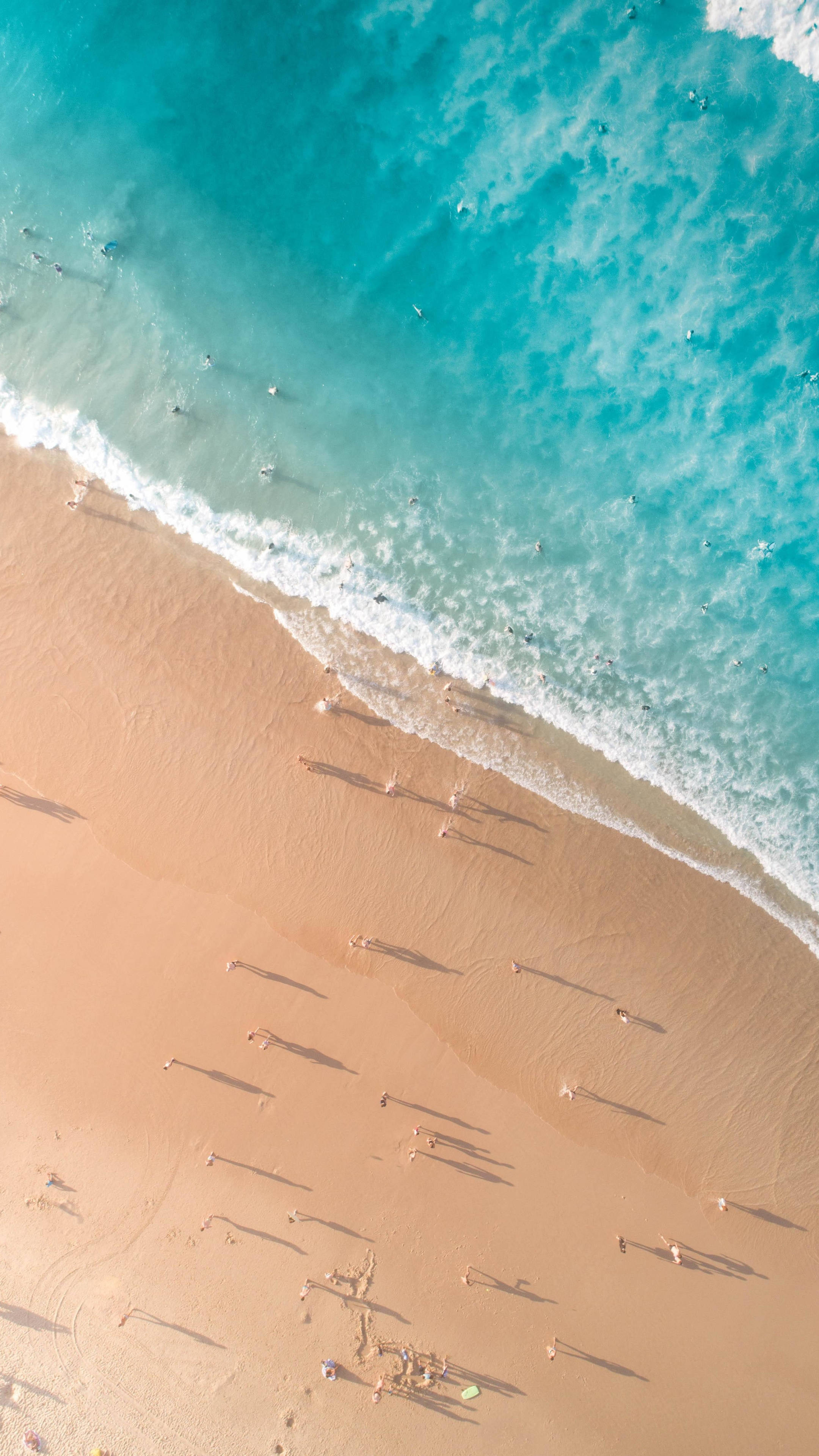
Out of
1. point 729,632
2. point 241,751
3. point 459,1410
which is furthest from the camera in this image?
point 729,632

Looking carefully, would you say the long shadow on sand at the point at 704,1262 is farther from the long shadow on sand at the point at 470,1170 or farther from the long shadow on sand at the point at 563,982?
the long shadow on sand at the point at 563,982

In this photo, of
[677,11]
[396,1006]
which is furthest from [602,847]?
[677,11]

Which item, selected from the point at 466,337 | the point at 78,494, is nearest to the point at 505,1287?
the point at 78,494

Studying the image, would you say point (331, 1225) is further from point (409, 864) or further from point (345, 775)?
point (345, 775)

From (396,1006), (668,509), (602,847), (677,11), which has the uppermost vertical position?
(677,11)

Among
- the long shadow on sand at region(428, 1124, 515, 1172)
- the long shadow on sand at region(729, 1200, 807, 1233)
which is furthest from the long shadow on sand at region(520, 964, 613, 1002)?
the long shadow on sand at region(729, 1200, 807, 1233)

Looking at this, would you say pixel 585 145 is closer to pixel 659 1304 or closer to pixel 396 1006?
pixel 396 1006
